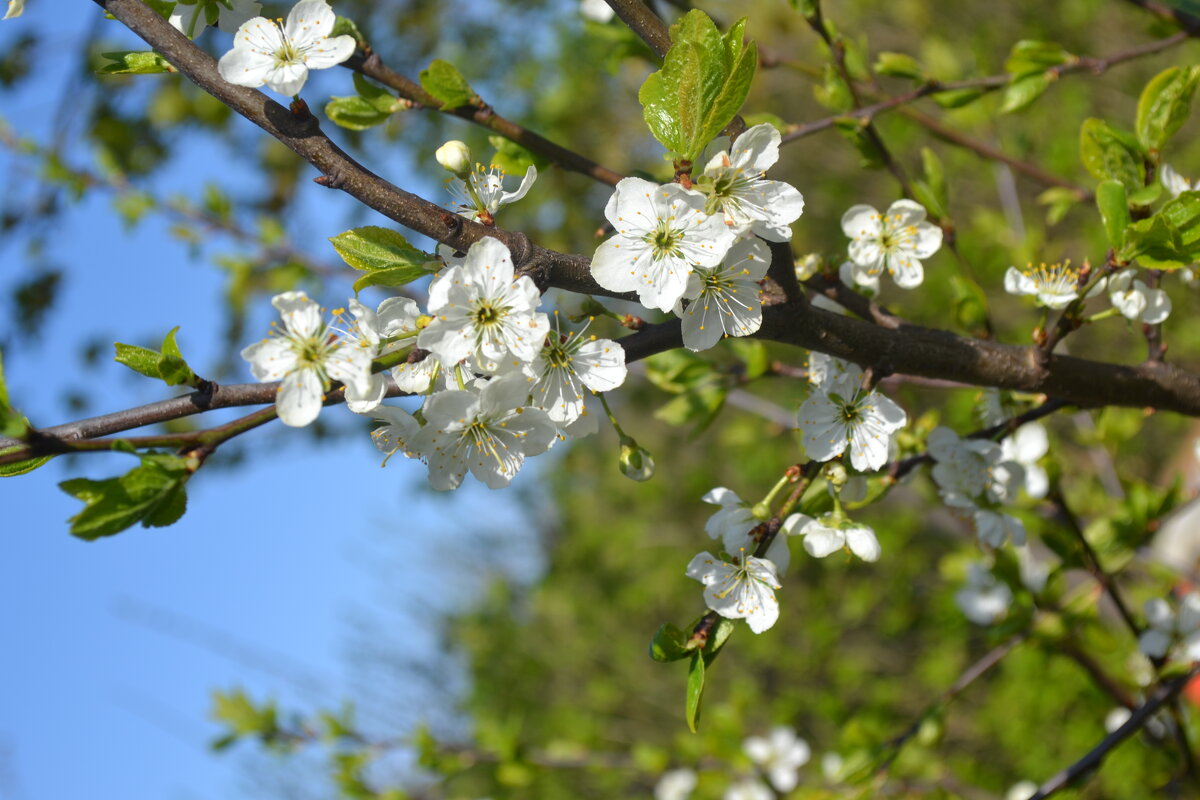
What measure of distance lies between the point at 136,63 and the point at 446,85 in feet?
1.31

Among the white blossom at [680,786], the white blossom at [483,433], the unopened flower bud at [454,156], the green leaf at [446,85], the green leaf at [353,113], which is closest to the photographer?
the white blossom at [483,433]

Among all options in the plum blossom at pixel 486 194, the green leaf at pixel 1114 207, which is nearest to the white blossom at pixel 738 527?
the plum blossom at pixel 486 194

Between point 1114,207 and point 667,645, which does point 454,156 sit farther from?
point 1114,207

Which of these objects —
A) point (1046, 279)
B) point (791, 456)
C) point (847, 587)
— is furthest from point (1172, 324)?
point (1046, 279)

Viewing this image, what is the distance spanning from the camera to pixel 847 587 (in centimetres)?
646

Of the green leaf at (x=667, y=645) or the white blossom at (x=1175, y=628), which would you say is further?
the white blossom at (x=1175, y=628)

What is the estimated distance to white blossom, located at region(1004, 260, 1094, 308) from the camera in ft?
4.46

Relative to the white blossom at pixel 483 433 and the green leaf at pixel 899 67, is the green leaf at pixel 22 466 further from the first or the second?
the green leaf at pixel 899 67

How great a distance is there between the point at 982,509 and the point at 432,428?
1031mm

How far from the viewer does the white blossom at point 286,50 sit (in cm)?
108

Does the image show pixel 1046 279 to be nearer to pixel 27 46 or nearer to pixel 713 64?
pixel 713 64

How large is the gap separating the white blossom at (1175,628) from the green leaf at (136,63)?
2109 mm

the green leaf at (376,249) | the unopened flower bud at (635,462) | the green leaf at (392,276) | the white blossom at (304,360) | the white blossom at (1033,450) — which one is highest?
the green leaf at (376,249)

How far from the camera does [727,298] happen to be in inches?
43.1
